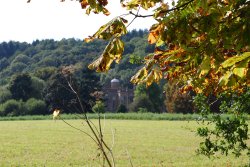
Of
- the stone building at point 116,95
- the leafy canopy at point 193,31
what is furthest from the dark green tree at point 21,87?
the leafy canopy at point 193,31

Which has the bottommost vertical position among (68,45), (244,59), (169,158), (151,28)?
(169,158)

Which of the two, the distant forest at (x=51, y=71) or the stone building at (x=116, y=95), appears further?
the stone building at (x=116, y=95)

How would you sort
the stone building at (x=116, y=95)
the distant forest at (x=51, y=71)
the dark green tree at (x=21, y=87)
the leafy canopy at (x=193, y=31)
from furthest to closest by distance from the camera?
the stone building at (x=116, y=95) → the dark green tree at (x=21, y=87) → the distant forest at (x=51, y=71) → the leafy canopy at (x=193, y=31)

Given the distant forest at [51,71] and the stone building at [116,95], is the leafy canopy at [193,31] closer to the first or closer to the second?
the distant forest at [51,71]

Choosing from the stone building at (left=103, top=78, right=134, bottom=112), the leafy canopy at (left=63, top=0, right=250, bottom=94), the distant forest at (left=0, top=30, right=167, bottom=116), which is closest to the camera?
the leafy canopy at (left=63, top=0, right=250, bottom=94)

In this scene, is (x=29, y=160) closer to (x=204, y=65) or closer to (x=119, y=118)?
(x=204, y=65)

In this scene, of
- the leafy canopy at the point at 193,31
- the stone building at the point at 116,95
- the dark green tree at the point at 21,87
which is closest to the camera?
the leafy canopy at the point at 193,31

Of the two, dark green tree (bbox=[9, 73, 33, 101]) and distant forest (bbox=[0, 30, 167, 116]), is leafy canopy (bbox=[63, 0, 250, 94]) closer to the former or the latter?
distant forest (bbox=[0, 30, 167, 116])

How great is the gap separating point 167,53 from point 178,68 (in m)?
0.46

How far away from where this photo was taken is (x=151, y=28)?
2859mm

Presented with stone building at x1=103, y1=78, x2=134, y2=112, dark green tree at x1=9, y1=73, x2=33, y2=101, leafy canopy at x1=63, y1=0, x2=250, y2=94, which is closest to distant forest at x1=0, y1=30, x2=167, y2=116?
dark green tree at x1=9, y1=73, x2=33, y2=101

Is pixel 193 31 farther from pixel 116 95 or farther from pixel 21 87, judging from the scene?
pixel 116 95

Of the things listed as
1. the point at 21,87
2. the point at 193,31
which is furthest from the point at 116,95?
the point at 193,31

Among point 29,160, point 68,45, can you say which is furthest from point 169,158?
point 68,45
